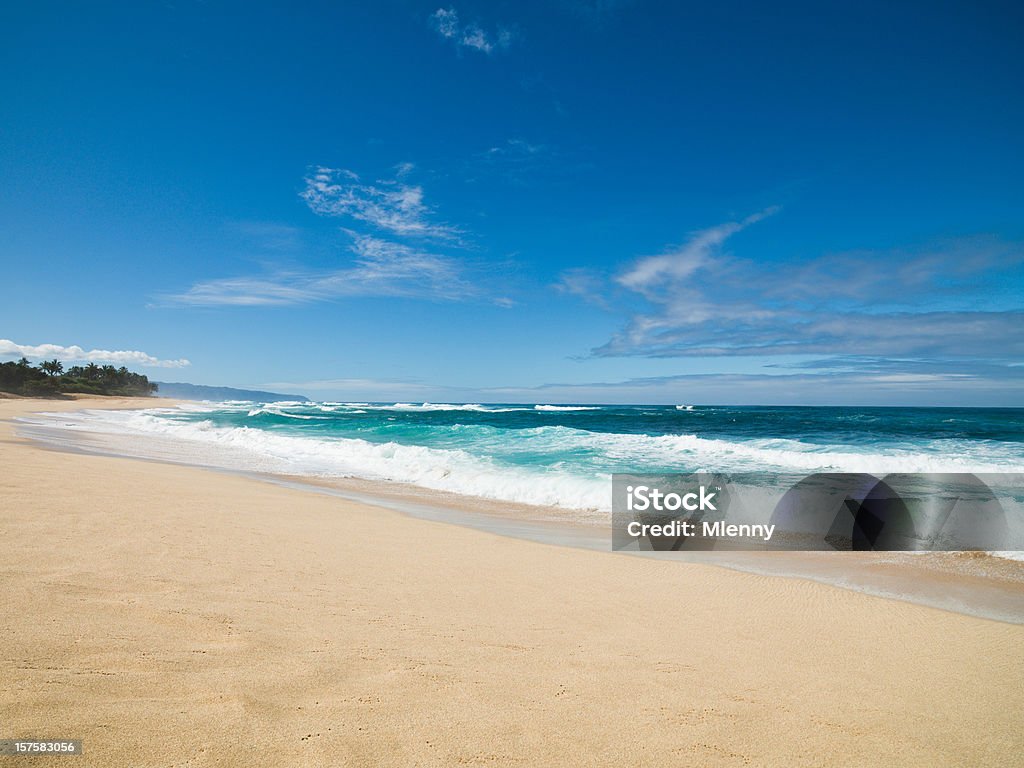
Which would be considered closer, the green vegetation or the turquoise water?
the turquoise water

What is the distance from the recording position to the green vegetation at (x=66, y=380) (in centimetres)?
7538

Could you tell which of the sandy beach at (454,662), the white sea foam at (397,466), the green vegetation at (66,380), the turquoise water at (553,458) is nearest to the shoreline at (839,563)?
the sandy beach at (454,662)

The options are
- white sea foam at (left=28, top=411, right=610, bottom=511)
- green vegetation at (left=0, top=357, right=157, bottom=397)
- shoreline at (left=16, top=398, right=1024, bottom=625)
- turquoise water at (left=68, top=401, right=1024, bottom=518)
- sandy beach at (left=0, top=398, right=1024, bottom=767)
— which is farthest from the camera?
green vegetation at (left=0, top=357, right=157, bottom=397)

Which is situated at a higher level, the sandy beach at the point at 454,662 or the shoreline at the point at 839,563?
the sandy beach at the point at 454,662

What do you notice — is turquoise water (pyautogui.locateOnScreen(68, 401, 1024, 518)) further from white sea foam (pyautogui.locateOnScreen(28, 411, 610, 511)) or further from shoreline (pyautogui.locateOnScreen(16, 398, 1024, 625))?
shoreline (pyautogui.locateOnScreen(16, 398, 1024, 625))

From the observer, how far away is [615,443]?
2456 centimetres

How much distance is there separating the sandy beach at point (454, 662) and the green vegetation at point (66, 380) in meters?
96.7

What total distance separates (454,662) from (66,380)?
11280 centimetres

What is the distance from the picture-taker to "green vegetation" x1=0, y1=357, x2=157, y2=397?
75.4 metres

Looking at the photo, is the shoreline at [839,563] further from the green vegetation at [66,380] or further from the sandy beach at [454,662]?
the green vegetation at [66,380]

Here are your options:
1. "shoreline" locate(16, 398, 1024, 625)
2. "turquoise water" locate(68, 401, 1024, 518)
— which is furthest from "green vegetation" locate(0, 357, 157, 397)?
"shoreline" locate(16, 398, 1024, 625)

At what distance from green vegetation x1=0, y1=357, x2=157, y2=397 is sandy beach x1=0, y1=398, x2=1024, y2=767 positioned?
96704 mm

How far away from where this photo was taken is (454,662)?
129 inches

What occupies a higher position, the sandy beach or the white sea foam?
the sandy beach
